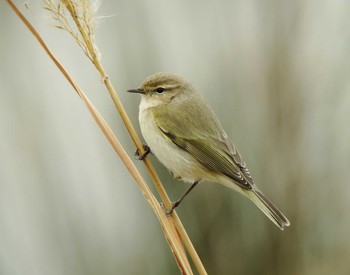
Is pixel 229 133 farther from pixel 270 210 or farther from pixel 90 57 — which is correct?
pixel 90 57

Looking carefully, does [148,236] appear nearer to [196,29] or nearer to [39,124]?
[39,124]

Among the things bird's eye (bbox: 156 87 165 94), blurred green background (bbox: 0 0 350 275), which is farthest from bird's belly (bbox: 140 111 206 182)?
blurred green background (bbox: 0 0 350 275)

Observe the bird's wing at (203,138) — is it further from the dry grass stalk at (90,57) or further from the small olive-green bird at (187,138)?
the dry grass stalk at (90,57)

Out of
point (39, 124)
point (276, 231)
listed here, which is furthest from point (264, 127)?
point (39, 124)

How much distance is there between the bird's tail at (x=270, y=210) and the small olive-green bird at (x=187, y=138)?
0.02m

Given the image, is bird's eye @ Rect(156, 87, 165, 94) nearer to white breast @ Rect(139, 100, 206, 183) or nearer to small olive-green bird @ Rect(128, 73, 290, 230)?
small olive-green bird @ Rect(128, 73, 290, 230)

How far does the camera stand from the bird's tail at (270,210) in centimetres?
246

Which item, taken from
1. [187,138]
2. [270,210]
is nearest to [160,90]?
[187,138]

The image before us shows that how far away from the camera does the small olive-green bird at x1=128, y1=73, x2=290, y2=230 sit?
9.02ft

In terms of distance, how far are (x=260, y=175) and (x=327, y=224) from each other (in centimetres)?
48

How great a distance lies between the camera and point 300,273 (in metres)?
2.97

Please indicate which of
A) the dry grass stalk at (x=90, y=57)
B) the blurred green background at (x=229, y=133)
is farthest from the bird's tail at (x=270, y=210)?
the dry grass stalk at (x=90, y=57)

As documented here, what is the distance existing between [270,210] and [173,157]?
58 cm

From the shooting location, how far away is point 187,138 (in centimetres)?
281
